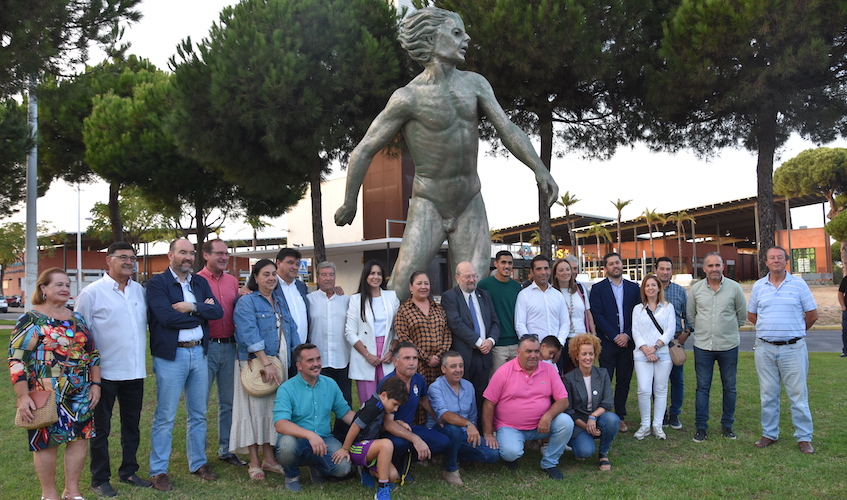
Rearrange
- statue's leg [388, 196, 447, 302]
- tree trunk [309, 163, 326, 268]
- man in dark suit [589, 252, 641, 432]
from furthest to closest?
tree trunk [309, 163, 326, 268] → man in dark suit [589, 252, 641, 432] → statue's leg [388, 196, 447, 302]

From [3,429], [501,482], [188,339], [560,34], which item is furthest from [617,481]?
[560,34]

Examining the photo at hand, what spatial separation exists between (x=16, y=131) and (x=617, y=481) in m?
11.9

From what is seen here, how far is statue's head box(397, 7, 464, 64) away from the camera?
4848 millimetres

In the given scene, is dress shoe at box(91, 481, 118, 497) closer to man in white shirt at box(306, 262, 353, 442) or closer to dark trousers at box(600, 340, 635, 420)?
man in white shirt at box(306, 262, 353, 442)

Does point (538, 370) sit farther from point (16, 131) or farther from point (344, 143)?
point (16, 131)

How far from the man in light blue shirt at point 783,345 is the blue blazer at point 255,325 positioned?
141 inches

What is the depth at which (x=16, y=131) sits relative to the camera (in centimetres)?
1155

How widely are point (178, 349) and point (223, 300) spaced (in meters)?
0.59

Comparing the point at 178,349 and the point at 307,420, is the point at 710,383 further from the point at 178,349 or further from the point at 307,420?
the point at 178,349

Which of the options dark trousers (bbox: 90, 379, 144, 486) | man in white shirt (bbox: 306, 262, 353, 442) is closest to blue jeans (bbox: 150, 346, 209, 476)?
dark trousers (bbox: 90, 379, 144, 486)

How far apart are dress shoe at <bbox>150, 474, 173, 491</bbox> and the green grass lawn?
48 millimetres

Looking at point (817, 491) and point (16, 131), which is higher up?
point (16, 131)

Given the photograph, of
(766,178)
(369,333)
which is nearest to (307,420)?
(369,333)

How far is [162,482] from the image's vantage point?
394 centimetres
